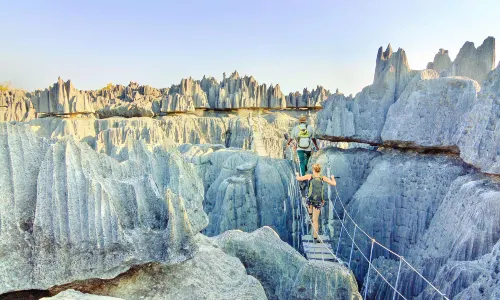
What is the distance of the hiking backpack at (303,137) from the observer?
7.46 metres

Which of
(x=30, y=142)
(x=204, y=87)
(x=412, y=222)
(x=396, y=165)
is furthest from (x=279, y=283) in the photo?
(x=204, y=87)

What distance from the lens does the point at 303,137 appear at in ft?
24.5

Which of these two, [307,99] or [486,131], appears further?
[307,99]

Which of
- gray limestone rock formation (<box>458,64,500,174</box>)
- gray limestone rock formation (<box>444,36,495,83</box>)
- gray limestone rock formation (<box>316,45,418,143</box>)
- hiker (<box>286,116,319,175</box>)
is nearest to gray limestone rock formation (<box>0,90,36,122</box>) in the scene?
gray limestone rock formation (<box>316,45,418,143</box>)

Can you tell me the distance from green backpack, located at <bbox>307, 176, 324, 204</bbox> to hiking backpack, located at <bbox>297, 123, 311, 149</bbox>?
1.94 metres

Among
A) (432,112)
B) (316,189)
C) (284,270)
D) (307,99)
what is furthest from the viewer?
(307,99)

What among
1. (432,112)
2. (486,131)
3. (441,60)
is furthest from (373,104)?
(486,131)

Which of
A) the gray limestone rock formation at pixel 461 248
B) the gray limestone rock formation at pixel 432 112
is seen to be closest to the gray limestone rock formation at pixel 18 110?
the gray limestone rock formation at pixel 432 112

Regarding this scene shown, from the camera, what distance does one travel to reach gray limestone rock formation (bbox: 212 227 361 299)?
14.9 ft

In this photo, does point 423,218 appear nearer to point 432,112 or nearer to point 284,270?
point 432,112

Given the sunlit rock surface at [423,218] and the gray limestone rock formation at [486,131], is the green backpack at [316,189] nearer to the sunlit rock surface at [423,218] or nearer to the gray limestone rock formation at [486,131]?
the sunlit rock surface at [423,218]

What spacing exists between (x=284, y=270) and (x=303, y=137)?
123 inches

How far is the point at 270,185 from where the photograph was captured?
10930mm

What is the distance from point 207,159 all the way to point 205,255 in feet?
30.9
